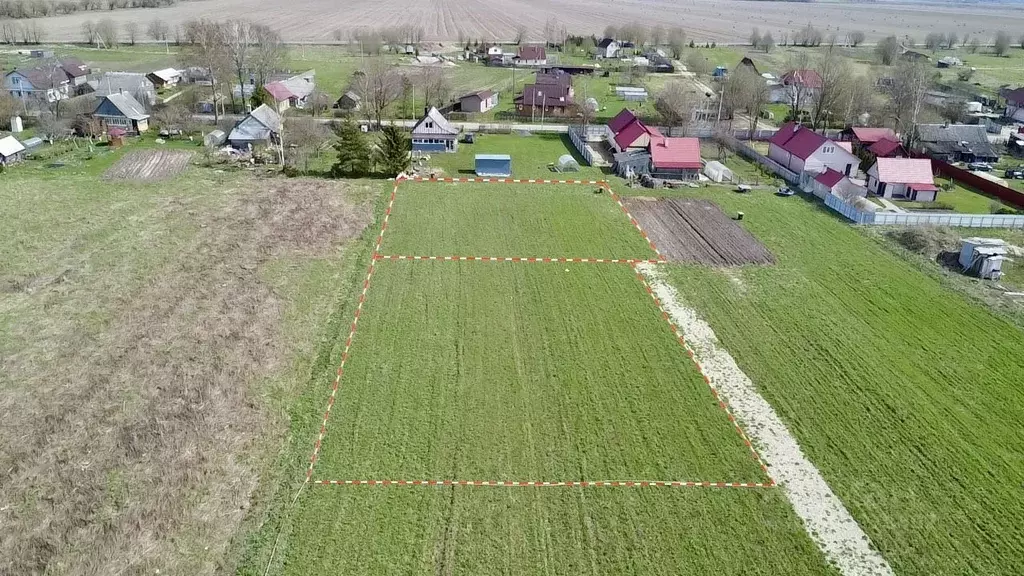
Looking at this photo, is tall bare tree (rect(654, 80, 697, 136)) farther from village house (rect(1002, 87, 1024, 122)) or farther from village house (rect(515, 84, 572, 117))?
village house (rect(1002, 87, 1024, 122))

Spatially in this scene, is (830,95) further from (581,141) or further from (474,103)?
(474,103)

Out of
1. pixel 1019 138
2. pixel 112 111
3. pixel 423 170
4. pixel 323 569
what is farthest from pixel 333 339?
pixel 1019 138

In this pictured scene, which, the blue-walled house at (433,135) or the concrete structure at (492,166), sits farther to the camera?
the blue-walled house at (433,135)

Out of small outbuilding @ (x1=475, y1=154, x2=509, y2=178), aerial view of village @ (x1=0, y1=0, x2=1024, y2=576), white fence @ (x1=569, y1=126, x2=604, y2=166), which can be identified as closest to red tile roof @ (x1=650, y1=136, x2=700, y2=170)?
aerial view of village @ (x1=0, y1=0, x2=1024, y2=576)

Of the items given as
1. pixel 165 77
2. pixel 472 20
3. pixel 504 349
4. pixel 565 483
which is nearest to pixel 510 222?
pixel 504 349

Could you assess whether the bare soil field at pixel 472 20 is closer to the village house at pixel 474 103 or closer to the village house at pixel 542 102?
the village house at pixel 474 103

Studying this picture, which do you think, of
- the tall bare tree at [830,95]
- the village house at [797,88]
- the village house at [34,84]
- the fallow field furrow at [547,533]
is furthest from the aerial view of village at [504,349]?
the village house at [797,88]

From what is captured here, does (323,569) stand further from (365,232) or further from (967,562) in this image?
(365,232)
